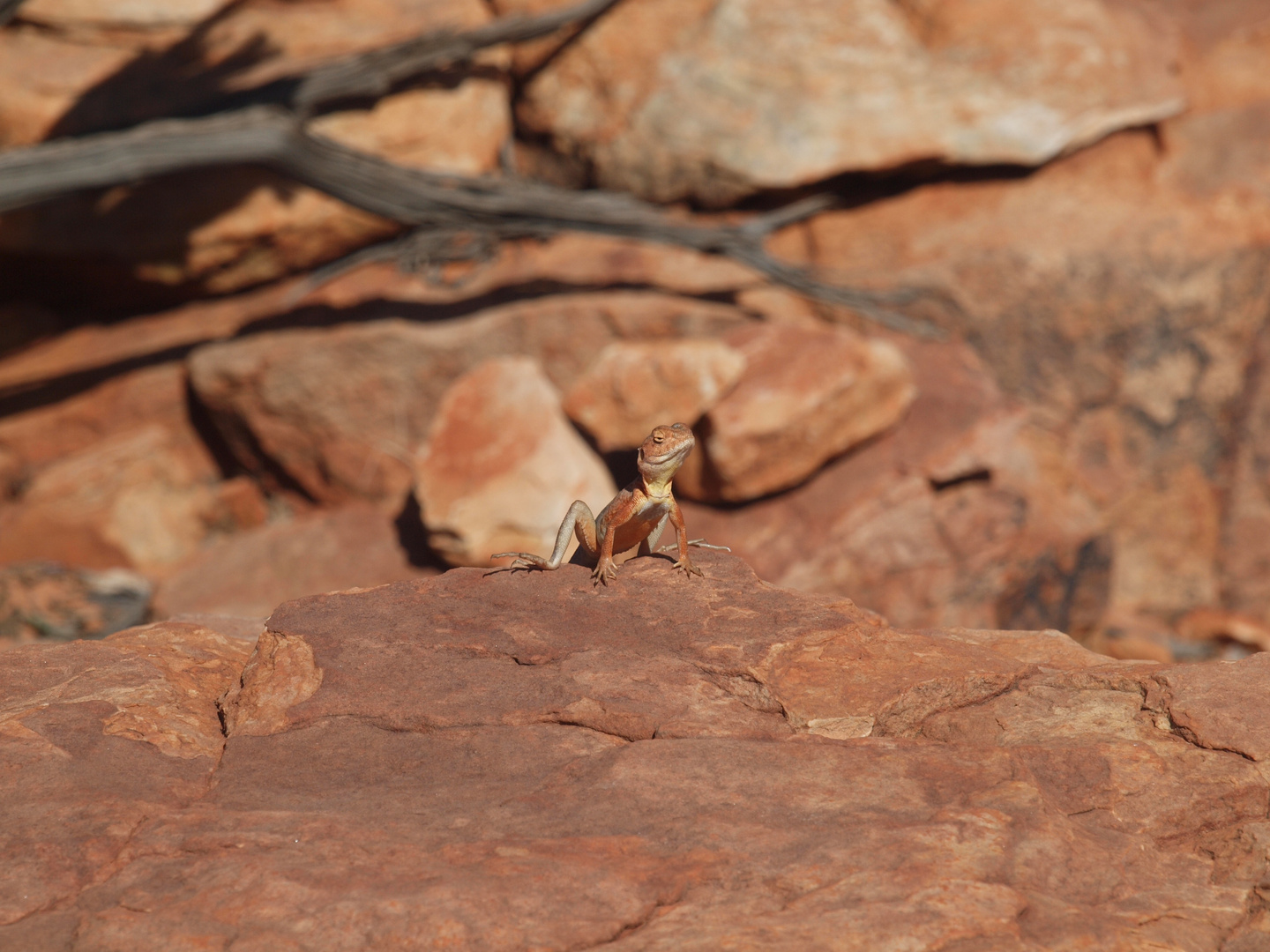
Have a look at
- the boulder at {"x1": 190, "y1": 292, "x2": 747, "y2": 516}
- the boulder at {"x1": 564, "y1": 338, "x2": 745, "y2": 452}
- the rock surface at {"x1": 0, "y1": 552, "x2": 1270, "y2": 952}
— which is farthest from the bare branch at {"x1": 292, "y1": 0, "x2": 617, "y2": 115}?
the rock surface at {"x1": 0, "y1": 552, "x2": 1270, "y2": 952}

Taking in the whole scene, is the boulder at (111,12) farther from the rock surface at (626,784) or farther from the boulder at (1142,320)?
the rock surface at (626,784)

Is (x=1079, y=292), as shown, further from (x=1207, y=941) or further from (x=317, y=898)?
(x=317, y=898)

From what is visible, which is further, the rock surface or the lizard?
the lizard

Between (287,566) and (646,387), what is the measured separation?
119 inches

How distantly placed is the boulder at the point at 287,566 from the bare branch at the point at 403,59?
3.28 meters

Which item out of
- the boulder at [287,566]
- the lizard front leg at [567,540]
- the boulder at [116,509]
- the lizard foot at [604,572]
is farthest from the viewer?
the boulder at [116,509]

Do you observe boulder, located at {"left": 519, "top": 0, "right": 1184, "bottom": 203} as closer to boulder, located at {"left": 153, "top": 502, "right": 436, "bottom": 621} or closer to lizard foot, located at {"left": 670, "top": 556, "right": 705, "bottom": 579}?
boulder, located at {"left": 153, "top": 502, "right": 436, "bottom": 621}

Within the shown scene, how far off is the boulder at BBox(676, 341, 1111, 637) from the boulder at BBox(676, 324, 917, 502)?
8.5 inches

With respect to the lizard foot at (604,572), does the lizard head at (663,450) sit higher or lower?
higher

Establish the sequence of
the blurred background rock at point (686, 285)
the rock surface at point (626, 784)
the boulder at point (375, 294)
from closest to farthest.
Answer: the rock surface at point (626, 784), the blurred background rock at point (686, 285), the boulder at point (375, 294)

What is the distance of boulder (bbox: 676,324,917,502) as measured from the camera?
7.41 meters

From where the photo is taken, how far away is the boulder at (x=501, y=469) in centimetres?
723

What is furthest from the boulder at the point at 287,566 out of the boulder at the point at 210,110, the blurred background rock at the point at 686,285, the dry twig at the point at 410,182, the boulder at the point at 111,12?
the boulder at the point at 111,12

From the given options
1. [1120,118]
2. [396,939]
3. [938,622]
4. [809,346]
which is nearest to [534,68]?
[809,346]
